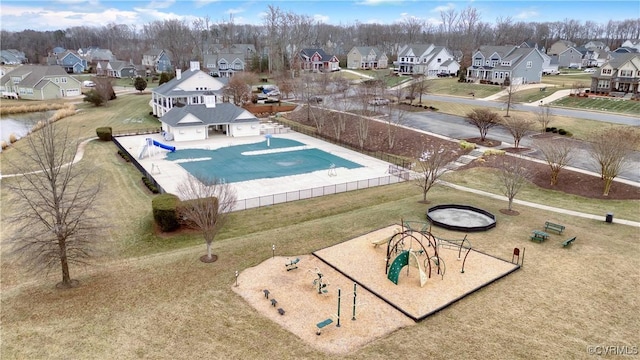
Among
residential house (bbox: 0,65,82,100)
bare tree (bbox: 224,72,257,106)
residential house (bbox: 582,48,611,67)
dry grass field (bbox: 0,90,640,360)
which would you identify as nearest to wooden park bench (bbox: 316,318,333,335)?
dry grass field (bbox: 0,90,640,360)

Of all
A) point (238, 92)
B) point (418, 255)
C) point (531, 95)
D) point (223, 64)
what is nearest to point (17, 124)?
point (238, 92)

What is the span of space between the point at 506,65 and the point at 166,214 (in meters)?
79.9

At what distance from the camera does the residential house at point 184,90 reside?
63.0 m

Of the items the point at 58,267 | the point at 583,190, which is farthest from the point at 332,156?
the point at 58,267

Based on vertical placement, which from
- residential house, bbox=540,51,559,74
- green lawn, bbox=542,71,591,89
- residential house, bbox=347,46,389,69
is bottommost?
green lawn, bbox=542,71,591,89

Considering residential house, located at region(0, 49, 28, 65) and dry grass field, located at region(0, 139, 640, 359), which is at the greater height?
residential house, located at region(0, 49, 28, 65)

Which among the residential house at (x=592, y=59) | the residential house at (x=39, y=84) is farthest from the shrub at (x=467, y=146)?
the residential house at (x=592, y=59)

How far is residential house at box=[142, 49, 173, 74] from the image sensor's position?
129 metres

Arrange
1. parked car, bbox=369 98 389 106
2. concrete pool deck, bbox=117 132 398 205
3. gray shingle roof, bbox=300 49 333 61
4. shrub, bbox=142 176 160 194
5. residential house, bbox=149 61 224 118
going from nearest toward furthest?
1. shrub, bbox=142 176 160 194
2. concrete pool deck, bbox=117 132 398 205
3. residential house, bbox=149 61 224 118
4. parked car, bbox=369 98 389 106
5. gray shingle roof, bbox=300 49 333 61

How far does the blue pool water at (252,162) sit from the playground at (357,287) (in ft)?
55.7

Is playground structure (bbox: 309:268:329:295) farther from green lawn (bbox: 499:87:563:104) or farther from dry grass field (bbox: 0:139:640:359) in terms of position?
green lawn (bbox: 499:87:563:104)

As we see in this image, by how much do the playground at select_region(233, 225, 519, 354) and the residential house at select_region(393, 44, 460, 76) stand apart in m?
88.0

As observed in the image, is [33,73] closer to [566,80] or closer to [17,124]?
[17,124]

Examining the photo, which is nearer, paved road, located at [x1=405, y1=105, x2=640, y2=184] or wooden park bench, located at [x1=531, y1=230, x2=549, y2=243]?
wooden park bench, located at [x1=531, y1=230, x2=549, y2=243]
